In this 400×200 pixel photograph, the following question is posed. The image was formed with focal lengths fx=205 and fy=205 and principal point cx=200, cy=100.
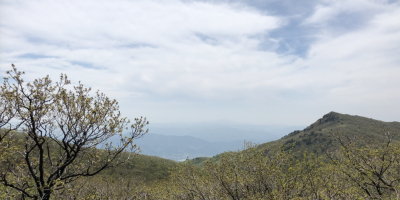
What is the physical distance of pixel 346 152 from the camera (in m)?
21.9

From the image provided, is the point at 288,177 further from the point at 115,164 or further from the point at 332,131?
the point at 332,131

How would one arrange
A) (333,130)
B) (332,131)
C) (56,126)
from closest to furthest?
(56,126) < (332,131) < (333,130)

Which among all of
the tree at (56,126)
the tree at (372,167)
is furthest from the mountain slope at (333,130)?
the tree at (56,126)

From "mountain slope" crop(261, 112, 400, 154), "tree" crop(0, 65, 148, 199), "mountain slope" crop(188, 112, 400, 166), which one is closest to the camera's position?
"tree" crop(0, 65, 148, 199)

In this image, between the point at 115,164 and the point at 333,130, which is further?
the point at 333,130

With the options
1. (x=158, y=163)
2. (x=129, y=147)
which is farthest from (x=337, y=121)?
(x=129, y=147)

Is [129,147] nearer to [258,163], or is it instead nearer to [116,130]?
[116,130]

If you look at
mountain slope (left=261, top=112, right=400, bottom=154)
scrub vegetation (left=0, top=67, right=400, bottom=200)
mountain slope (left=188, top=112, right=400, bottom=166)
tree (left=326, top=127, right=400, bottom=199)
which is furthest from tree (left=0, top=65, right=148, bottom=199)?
mountain slope (left=261, top=112, right=400, bottom=154)

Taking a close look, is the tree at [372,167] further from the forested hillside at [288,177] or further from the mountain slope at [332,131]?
the mountain slope at [332,131]

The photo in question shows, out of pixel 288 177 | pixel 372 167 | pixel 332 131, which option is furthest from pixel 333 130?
pixel 288 177

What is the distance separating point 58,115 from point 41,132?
151 cm

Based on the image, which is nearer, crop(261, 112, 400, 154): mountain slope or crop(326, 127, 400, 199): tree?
→ crop(326, 127, 400, 199): tree

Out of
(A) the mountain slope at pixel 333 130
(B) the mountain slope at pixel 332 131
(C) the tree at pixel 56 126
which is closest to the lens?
(C) the tree at pixel 56 126

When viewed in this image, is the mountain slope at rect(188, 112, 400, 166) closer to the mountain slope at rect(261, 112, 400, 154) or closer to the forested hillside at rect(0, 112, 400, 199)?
the mountain slope at rect(261, 112, 400, 154)
